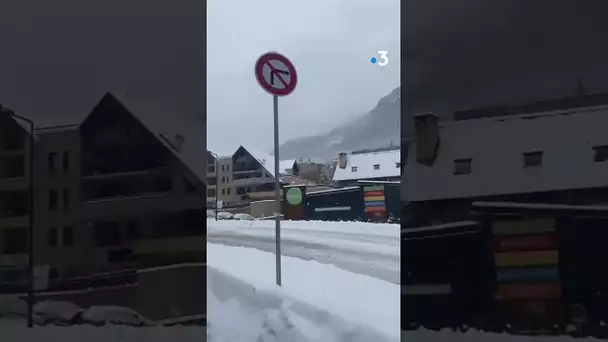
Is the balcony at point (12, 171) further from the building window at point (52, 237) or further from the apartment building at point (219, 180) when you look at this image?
the apartment building at point (219, 180)

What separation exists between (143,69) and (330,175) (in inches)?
39.2

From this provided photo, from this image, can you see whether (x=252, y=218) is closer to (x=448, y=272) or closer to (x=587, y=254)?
(x=448, y=272)

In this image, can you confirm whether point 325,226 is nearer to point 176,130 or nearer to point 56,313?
point 176,130

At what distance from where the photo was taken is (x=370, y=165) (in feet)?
7.82

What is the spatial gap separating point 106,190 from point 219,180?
503 millimetres

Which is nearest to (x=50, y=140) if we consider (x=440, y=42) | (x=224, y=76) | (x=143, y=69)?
(x=143, y=69)

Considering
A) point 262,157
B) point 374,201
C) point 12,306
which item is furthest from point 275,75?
point 12,306

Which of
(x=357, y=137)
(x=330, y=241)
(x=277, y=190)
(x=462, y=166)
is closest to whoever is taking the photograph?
(x=462, y=166)

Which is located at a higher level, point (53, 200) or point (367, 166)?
point (367, 166)

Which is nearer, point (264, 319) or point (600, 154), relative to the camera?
point (600, 154)

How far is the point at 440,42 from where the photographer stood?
1.69 meters

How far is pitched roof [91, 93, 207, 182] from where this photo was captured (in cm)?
195

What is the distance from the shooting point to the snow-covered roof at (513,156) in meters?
1.54

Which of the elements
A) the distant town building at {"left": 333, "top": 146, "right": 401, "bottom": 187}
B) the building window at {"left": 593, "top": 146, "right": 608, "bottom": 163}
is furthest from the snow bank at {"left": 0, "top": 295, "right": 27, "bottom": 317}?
the building window at {"left": 593, "top": 146, "right": 608, "bottom": 163}
